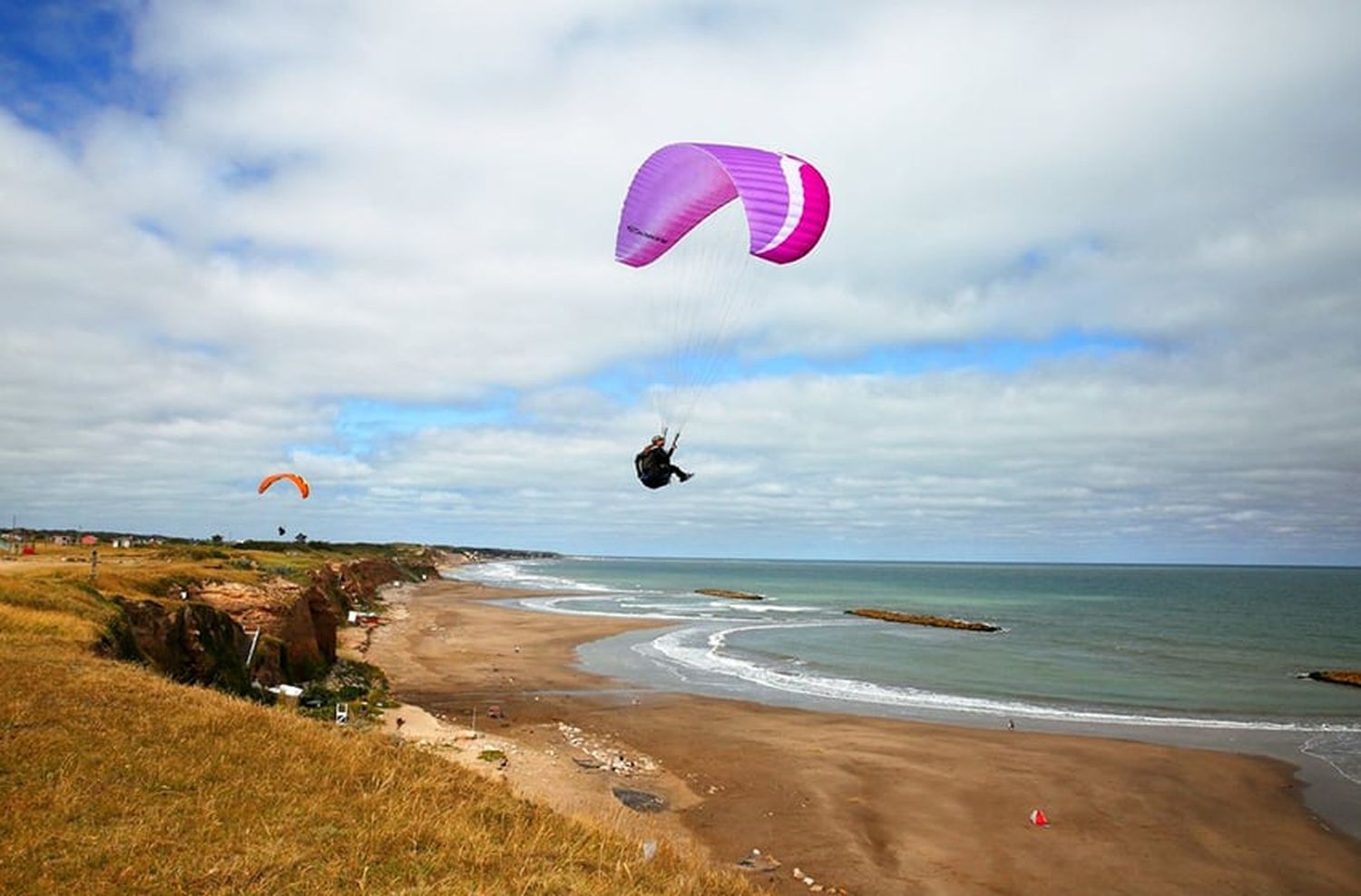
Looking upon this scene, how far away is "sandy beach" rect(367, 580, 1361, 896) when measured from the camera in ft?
40.2

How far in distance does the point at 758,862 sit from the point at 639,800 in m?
3.27

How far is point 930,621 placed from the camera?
52.8m

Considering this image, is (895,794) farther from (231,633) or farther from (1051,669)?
(1051,669)

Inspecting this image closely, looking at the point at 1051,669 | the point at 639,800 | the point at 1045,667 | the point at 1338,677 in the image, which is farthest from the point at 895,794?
the point at 1338,677

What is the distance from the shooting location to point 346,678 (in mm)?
22672

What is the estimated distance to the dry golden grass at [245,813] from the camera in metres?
5.95

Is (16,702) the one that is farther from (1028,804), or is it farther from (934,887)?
(1028,804)

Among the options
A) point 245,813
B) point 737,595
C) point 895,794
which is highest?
point 245,813

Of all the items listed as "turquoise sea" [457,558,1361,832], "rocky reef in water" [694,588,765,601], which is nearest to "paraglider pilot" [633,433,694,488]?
"turquoise sea" [457,558,1361,832]

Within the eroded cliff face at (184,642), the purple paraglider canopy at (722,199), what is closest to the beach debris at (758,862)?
the purple paraglider canopy at (722,199)

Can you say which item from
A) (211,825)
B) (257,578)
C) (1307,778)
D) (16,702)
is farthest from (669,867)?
(257,578)

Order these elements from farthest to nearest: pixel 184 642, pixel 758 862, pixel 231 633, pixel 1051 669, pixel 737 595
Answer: pixel 737 595 < pixel 1051 669 < pixel 231 633 < pixel 184 642 < pixel 758 862

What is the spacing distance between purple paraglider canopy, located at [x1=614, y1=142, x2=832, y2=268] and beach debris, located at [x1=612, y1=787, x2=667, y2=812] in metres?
9.87

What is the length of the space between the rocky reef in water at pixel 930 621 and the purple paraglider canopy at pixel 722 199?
1598 inches
